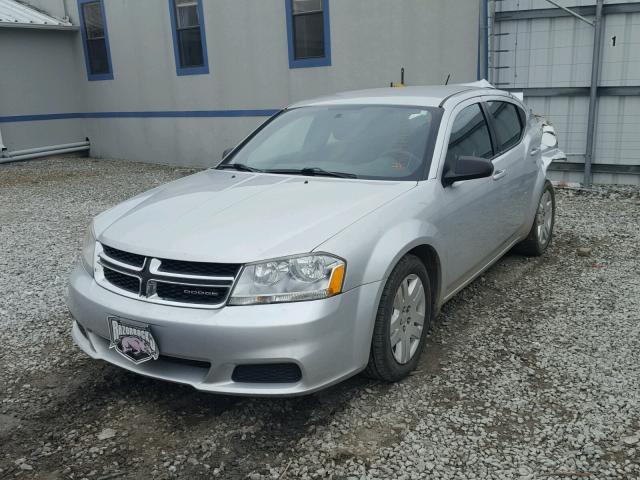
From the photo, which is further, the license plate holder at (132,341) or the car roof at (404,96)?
the car roof at (404,96)

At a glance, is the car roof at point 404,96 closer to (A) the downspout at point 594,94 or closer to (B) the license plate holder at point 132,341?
(B) the license plate holder at point 132,341

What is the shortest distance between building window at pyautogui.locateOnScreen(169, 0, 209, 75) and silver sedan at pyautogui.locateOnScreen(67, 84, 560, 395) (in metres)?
8.25

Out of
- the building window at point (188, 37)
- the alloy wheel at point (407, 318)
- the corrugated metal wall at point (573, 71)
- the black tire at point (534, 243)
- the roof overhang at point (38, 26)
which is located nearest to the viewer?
the alloy wheel at point (407, 318)

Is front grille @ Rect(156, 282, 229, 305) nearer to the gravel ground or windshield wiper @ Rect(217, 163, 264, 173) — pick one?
the gravel ground

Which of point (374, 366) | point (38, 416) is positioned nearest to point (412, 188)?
point (374, 366)

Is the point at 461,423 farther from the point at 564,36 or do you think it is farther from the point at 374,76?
the point at 374,76

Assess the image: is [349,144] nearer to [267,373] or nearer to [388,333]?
[388,333]

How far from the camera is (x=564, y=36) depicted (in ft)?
27.8

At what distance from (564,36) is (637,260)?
161 inches

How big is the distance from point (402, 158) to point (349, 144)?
41cm

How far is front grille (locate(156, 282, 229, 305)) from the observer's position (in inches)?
117

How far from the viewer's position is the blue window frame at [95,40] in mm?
14086

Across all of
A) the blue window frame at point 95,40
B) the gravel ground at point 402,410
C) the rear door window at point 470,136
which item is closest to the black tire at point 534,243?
the gravel ground at point 402,410

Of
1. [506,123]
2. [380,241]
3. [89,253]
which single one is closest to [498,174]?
[506,123]
